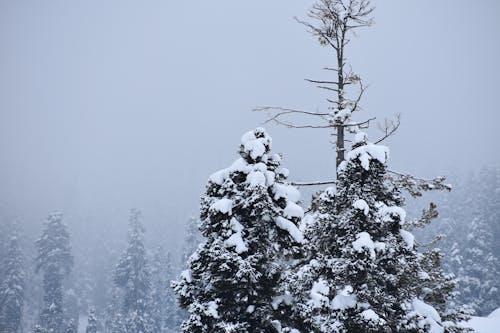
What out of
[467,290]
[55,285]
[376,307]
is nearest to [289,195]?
[376,307]

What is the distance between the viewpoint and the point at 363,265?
363 inches

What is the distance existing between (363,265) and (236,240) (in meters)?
2.55

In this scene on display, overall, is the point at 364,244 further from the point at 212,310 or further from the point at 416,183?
the point at 212,310

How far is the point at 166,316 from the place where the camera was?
73.2 m

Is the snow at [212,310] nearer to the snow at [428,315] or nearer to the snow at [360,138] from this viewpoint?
the snow at [428,315]

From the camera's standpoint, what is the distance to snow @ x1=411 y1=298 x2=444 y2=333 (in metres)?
9.09

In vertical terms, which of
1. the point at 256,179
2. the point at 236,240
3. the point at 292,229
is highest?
the point at 256,179

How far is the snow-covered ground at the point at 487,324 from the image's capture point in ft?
57.3

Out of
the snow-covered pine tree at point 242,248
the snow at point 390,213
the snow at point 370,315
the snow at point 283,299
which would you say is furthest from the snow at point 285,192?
the snow at point 370,315

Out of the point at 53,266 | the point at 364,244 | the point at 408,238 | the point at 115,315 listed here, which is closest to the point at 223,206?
the point at 364,244

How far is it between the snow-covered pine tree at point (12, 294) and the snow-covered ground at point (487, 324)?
56.1 m

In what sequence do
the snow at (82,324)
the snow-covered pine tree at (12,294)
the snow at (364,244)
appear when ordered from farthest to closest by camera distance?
the snow at (82,324) < the snow-covered pine tree at (12,294) < the snow at (364,244)

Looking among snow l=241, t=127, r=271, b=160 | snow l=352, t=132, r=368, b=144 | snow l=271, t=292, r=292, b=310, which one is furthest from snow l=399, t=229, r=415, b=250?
snow l=241, t=127, r=271, b=160

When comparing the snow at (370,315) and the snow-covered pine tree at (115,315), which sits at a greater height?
the snow-covered pine tree at (115,315)
